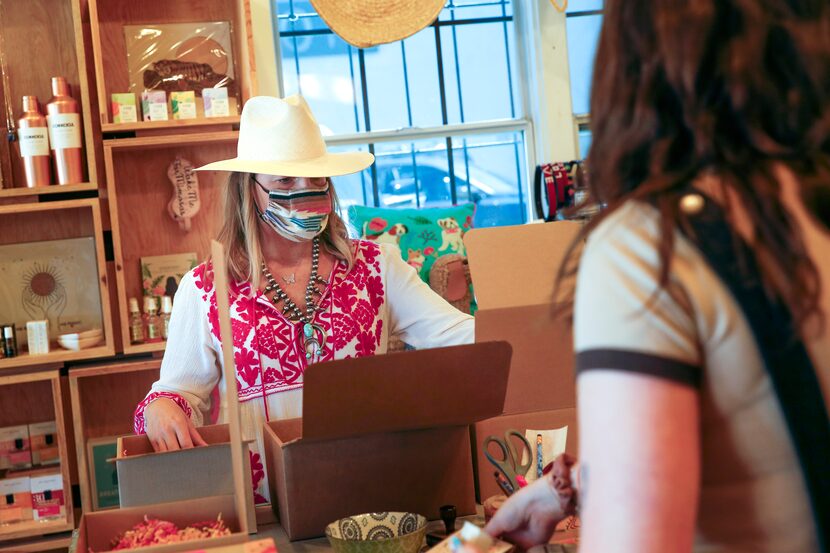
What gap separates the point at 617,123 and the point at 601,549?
32 centimetres

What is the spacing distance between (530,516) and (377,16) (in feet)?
4.17

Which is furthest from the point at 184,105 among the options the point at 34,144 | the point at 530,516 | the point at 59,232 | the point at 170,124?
the point at 530,516

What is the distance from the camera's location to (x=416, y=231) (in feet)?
10.7

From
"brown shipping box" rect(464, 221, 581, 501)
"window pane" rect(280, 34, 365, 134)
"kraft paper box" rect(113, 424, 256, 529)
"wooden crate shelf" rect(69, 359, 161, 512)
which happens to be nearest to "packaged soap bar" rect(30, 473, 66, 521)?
"wooden crate shelf" rect(69, 359, 161, 512)

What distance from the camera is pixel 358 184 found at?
3730 mm

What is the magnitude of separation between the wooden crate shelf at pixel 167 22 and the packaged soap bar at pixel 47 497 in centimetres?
121

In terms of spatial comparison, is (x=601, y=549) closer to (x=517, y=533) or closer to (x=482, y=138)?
(x=517, y=533)

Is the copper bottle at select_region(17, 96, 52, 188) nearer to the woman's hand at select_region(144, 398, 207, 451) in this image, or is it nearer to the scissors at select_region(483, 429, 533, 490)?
the woman's hand at select_region(144, 398, 207, 451)

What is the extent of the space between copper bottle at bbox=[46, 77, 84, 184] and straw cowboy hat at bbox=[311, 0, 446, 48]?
1342 millimetres

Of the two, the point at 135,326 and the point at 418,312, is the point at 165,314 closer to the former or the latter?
the point at 135,326

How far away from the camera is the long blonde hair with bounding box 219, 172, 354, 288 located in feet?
7.00

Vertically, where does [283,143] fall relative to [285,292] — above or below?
above

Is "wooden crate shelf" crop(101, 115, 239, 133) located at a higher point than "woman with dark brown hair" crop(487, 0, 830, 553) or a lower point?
higher

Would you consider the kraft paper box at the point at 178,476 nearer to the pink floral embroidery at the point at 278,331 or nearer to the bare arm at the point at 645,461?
the pink floral embroidery at the point at 278,331
